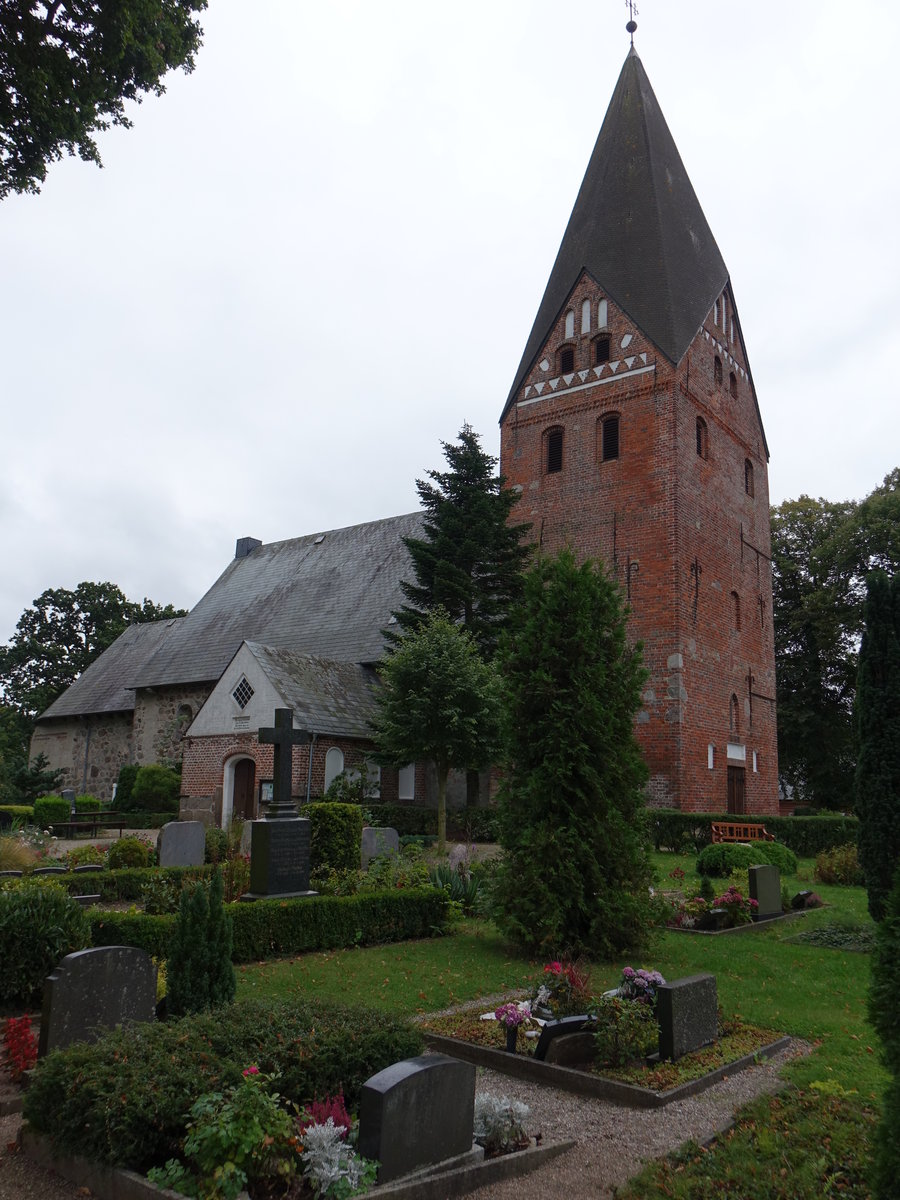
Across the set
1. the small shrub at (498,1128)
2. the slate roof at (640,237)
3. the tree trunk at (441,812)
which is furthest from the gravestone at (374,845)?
the slate roof at (640,237)

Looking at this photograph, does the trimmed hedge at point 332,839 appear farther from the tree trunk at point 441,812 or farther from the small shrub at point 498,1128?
the small shrub at point 498,1128

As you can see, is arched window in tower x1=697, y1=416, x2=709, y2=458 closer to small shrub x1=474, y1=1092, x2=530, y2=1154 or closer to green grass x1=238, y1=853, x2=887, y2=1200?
green grass x1=238, y1=853, x2=887, y2=1200

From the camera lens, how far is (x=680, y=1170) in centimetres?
427

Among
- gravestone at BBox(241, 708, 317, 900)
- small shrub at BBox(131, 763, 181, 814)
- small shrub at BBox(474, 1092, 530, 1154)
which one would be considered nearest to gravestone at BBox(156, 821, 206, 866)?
gravestone at BBox(241, 708, 317, 900)

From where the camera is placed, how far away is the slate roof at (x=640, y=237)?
2377 centimetres

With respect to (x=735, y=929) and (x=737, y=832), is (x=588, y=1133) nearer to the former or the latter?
(x=735, y=929)

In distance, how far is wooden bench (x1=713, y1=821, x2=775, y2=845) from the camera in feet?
61.5

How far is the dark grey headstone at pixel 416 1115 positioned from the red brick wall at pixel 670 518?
17048 millimetres

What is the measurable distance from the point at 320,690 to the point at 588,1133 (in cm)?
1908

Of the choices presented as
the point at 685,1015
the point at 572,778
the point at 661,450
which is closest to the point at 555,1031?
the point at 685,1015

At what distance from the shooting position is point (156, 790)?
2677cm

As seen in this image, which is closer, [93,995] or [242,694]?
[93,995]

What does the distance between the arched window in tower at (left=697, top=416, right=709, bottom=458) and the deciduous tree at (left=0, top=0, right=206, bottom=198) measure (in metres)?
16.9

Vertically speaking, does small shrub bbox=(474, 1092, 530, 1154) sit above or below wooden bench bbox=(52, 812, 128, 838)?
above
